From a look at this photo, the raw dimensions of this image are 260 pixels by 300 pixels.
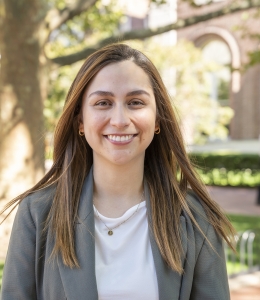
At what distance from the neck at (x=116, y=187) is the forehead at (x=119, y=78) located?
0.30 metres

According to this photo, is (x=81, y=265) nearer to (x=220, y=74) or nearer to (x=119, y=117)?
(x=119, y=117)

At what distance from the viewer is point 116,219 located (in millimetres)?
2166

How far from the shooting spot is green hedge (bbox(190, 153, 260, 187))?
19031 mm

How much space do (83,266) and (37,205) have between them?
0.94 feet

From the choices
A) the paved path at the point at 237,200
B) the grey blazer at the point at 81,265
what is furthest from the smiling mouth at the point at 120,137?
the paved path at the point at 237,200

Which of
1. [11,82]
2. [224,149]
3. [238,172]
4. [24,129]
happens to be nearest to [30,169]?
[24,129]

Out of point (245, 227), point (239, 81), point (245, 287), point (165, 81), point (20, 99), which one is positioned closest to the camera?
point (245, 287)

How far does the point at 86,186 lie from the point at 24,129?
561 cm

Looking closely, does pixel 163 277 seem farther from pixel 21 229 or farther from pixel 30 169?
pixel 30 169

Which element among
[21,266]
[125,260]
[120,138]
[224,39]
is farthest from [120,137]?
[224,39]

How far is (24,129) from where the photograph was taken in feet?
25.3

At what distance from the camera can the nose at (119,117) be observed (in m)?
2.07

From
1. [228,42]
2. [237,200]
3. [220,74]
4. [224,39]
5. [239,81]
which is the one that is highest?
[224,39]

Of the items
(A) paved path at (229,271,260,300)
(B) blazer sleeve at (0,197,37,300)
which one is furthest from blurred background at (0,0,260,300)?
(B) blazer sleeve at (0,197,37,300)
